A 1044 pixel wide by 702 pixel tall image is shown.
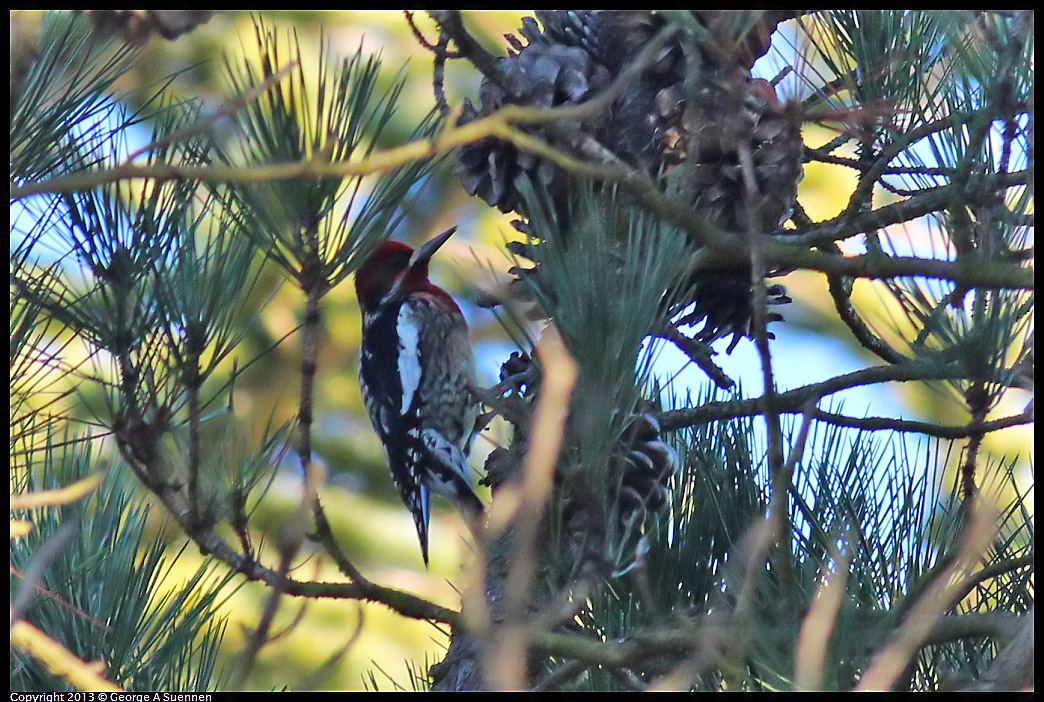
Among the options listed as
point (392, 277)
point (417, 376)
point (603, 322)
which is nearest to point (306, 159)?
point (603, 322)

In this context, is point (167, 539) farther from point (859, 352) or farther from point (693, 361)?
point (859, 352)

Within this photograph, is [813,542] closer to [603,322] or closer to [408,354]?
[603,322]

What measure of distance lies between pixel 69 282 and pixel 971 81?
38.6 inches

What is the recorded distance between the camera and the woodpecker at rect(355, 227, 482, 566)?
6.86 feet

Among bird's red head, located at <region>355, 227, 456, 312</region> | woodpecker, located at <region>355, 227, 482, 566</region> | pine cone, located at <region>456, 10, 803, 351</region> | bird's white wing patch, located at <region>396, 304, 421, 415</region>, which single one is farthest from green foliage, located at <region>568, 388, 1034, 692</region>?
bird's red head, located at <region>355, 227, 456, 312</region>

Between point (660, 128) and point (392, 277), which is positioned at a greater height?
point (392, 277)

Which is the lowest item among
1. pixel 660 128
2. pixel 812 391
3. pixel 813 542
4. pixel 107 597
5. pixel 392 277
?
pixel 107 597

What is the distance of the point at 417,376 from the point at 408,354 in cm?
6

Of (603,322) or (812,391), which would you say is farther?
(812,391)

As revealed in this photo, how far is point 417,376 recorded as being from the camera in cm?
225

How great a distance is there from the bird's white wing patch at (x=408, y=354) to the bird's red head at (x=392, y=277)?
0.24ft

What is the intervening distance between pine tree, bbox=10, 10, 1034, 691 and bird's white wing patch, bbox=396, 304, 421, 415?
89 centimetres

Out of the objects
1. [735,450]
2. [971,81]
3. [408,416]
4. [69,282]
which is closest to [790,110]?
[971,81]

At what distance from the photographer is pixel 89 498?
1.30 metres
